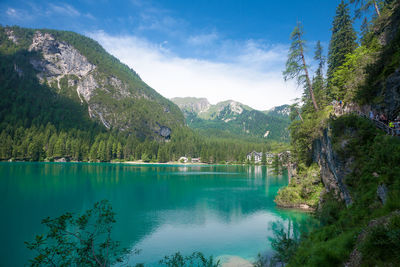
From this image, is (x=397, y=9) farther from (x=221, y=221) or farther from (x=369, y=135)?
(x=221, y=221)

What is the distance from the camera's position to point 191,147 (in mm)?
170250

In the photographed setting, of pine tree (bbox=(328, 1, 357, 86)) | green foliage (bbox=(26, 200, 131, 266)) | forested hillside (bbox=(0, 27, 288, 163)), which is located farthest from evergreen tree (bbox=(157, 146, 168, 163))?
green foliage (bbox=(26, 200, 131, 266))

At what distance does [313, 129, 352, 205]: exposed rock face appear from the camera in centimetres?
1441

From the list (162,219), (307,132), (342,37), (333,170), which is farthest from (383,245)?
(342,37)

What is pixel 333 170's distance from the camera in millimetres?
18062

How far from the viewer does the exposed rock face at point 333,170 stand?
14.4 metres

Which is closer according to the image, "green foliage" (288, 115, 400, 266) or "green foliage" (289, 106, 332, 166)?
"green foliage" (288, 115, 400, 266)

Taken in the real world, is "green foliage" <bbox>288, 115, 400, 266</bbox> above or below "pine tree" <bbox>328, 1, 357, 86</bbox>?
below

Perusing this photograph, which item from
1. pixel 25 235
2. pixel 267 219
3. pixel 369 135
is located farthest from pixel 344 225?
pixel 25 235

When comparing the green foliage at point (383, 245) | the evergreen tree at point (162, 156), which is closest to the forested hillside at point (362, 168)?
the green foliage at point (383, 245)

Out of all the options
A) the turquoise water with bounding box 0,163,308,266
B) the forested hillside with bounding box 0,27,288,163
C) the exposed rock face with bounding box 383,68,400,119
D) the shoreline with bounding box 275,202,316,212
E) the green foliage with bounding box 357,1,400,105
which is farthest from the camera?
the forested hillside with bounding box 0,27,288,163

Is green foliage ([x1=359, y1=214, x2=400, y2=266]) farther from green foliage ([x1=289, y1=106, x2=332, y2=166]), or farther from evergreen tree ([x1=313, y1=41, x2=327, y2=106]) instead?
evergreen tree ([x1=313, y1=41, x2=327, y2=106])

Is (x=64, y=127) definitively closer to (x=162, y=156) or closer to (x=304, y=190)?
(x=162, y=156)

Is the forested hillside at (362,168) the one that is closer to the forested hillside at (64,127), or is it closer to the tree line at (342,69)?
the tree line at (342,69)
